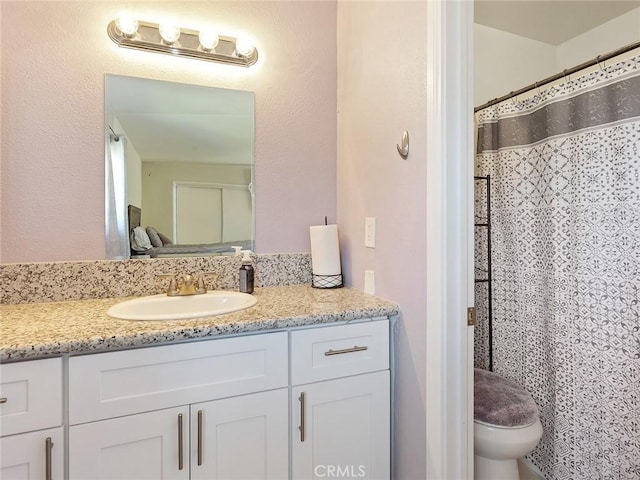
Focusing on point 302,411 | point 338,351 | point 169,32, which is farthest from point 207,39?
point 302,411

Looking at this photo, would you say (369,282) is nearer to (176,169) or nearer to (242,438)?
(242,438)

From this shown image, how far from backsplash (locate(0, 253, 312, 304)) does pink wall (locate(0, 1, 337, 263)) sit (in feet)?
0.17

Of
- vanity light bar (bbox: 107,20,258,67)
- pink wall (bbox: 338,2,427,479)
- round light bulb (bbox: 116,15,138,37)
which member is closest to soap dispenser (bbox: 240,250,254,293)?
pink wall (bbox: 338,2,427,479)

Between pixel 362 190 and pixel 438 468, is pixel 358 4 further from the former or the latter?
pixel 438 468

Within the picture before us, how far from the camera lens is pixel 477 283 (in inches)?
75.6

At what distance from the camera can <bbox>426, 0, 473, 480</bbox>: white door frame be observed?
103 cm

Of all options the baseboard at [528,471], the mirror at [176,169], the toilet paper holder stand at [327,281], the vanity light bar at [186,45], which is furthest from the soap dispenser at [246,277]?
the baseboard at [528,471]

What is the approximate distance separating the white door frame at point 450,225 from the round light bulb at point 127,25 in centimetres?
116

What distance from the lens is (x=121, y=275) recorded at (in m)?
1.41

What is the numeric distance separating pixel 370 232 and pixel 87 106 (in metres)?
1.26

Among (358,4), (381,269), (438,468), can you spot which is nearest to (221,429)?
(438,468)

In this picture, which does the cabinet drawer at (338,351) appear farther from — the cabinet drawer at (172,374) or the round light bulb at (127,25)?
the round light bulb at (127,25)

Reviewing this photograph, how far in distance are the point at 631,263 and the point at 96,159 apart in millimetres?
2121

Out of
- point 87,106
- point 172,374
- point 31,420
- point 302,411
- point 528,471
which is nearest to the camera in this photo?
point 31,420
